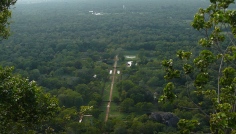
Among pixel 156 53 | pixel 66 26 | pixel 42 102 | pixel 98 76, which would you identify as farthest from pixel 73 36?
pixel 42 102

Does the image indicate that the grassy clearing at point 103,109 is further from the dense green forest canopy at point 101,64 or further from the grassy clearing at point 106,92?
the grassy clearing at point 106,92

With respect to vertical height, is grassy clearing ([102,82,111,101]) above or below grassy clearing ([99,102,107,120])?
above

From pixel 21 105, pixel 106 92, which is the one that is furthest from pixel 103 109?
pixel 21 105

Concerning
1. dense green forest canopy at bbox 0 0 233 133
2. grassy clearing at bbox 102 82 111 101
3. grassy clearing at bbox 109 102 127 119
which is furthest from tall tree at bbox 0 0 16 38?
grassy clearing at bbox 102 82 111 101

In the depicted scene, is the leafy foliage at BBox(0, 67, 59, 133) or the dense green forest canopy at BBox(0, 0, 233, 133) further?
the dense green forest canopy at BBox(0, 0, 233, 133)

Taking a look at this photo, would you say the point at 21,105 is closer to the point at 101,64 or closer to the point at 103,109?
the point at 103,109

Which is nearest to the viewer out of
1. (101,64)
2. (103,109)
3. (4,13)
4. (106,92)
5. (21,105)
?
(21,105)

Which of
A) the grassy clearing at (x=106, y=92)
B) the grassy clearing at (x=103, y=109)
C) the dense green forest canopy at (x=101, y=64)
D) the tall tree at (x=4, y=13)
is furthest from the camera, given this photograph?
the grassy clearing at (x=106, y=92)

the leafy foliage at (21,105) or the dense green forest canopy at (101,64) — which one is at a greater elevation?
the leafy foliage at (21,105)

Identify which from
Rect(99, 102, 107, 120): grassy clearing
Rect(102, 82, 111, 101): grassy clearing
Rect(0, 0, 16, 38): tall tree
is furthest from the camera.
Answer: Rect(102, 82, 111, 101): grassy clearing

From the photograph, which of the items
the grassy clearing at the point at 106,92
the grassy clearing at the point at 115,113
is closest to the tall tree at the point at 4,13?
the grassy clearing at the point at 115,113

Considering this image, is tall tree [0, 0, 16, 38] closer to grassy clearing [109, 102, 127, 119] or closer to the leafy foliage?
the leafy foliage

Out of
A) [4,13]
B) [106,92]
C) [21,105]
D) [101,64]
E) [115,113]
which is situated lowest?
[115,113]
